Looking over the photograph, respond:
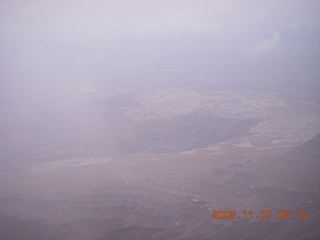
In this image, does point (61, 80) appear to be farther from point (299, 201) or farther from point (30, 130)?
point (299, 201)

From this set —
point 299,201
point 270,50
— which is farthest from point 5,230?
point 270,50
